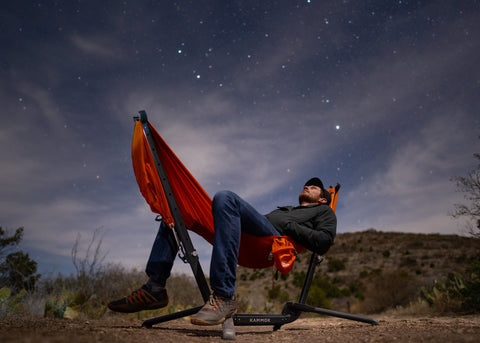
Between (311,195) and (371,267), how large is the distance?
20.5m

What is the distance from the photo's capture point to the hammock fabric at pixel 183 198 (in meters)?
2.33

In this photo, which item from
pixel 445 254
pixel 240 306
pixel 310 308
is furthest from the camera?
pixel 445 254

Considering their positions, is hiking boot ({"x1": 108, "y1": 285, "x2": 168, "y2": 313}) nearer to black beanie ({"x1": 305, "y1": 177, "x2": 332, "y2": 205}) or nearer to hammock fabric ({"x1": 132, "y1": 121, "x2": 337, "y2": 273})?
hammock fabric ({"x1": 132, "y1": 121, "x2": 337, "y2": 273})

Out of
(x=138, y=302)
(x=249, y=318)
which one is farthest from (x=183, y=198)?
(x=249, y=318)

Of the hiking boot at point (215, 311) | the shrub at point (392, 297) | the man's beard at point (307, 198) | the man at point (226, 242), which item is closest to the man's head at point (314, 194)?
the man's beard at point (307, 198)

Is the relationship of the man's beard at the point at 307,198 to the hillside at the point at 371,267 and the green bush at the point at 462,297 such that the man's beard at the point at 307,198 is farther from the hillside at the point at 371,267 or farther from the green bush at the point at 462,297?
the hillside at the point at 371,267

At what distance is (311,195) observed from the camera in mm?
3090

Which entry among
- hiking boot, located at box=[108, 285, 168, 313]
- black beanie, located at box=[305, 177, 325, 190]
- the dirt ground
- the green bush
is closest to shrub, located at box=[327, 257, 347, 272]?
the green bush

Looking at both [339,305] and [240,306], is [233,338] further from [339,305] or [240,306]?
[339,305]

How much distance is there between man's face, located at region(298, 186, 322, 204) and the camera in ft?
10.1

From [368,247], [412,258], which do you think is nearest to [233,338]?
[412,258]

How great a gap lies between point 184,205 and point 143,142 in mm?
591

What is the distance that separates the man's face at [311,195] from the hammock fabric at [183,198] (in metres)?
0.59

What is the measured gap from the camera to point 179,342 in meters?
1.79
